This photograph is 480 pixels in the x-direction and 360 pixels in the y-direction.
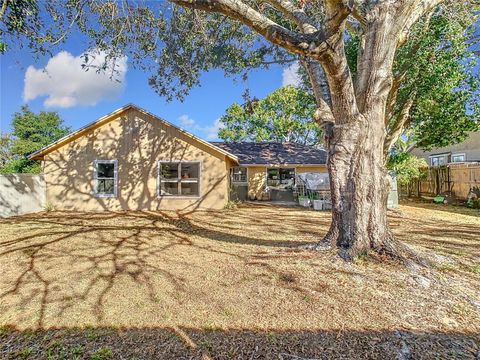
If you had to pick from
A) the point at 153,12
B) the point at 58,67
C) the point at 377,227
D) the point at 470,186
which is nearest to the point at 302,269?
the point at 377,227

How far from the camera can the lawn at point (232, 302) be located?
9.24 ft

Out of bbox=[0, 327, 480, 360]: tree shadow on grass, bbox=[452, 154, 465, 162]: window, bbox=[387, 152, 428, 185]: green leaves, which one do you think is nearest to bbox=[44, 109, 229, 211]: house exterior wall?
bbox=[387, 152, 428, 185]: green leaves

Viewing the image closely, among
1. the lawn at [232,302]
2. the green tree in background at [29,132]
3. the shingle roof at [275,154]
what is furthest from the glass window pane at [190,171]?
the green tree in background at [29,132]

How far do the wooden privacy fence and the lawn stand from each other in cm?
1017

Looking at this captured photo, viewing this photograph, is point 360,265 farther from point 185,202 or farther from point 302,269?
point 185,202

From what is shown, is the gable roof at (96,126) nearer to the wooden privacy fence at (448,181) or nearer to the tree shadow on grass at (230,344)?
the tree shadow on grass at (230,344)

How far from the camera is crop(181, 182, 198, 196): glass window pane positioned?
1372 centimetres

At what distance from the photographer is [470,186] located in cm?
1440

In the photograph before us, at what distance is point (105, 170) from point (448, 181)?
17855 millimetres

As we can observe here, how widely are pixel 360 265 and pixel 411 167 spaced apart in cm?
1100

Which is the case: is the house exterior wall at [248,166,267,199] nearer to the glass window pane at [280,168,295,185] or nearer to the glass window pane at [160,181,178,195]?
the glass window pane at [280,168,295,185]

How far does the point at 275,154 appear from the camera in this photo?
19.2 m

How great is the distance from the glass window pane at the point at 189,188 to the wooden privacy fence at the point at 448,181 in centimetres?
1353

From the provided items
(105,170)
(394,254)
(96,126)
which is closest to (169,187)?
(105,170)
